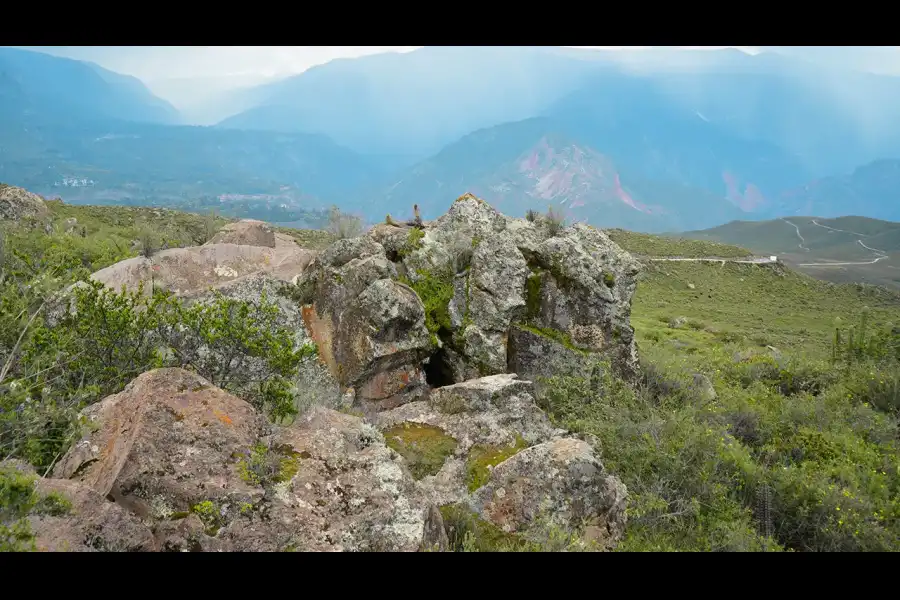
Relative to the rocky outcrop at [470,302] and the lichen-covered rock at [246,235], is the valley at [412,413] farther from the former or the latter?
the lichen-covered rock at [246,235]

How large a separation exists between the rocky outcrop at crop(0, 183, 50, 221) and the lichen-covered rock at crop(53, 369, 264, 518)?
105ft

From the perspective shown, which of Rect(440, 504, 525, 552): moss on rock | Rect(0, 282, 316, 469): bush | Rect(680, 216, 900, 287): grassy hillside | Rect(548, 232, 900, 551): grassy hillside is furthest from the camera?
Rect(680, 216, 900, 287): grassy hillside

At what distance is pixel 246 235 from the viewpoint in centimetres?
2172

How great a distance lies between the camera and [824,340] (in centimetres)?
3538

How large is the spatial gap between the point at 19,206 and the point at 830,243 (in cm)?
16372

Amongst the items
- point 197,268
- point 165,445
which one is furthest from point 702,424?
point 197,268

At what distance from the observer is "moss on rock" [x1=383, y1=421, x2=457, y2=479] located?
23.7ft

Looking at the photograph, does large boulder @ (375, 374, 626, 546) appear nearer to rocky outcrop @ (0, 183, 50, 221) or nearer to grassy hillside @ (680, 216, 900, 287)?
rocky outcrop @ (0, 183, 50, 221)

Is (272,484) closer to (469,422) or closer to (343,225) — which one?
(469,422)

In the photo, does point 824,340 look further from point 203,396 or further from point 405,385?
point 203,396

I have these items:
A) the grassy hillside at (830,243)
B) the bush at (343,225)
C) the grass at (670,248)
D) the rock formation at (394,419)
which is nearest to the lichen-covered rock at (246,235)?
the bush at (343,225)

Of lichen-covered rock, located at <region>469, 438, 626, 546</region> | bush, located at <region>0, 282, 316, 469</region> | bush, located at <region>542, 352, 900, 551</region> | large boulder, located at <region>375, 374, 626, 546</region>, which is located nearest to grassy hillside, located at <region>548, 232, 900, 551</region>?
bush, located at <region>542, 352, 900, 551</region>
